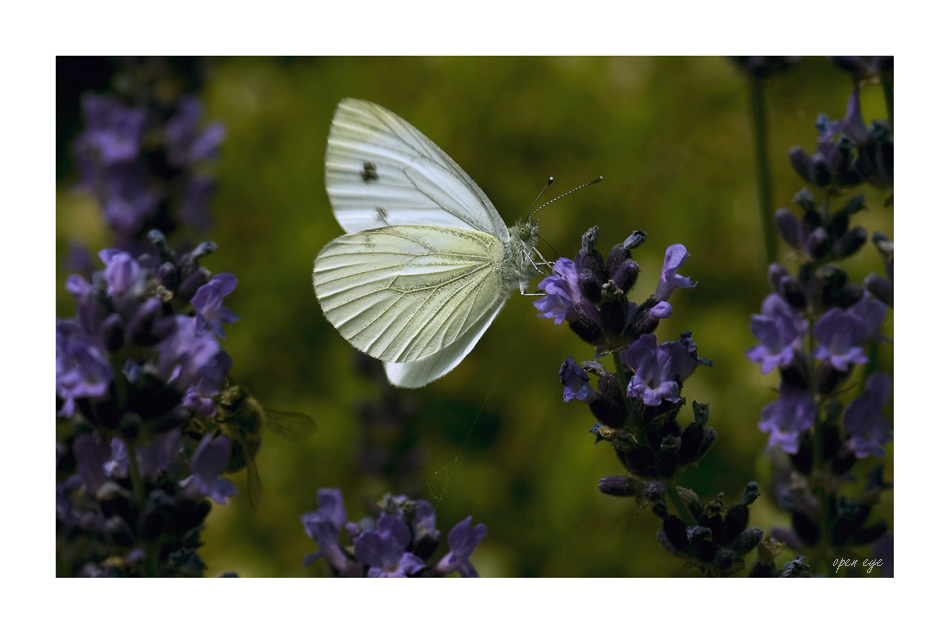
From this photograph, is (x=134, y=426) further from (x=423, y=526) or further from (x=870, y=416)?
(x=870, y=416)

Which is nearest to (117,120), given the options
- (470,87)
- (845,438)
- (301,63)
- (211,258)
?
(211,258)

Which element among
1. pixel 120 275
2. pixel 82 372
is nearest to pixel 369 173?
pixel 120 275

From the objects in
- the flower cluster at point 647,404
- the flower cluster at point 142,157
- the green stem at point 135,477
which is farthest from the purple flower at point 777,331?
the flower cluster at point 142,157

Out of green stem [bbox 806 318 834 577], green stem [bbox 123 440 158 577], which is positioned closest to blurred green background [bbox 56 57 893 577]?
green stem [bbox 806 318 834 577]

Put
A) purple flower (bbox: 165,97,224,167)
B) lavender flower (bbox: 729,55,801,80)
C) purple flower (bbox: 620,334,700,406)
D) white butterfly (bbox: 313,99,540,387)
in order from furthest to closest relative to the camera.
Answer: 1. purple flower (bbox: 165,97,224,167)
2. lavender flower (bbox: 729,55,801,80)
3. white butterfly (bbox: 313,99,540,387)
4. purple flower (bbox: 620,334,700,406)

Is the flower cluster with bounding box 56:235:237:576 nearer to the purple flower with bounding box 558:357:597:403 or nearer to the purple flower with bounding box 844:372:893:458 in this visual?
the purple flower with bounding box 558:357:597:403

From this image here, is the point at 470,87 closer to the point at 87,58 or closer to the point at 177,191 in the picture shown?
the point at 177,191
